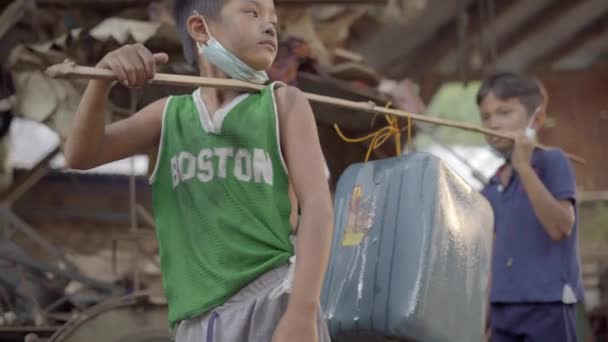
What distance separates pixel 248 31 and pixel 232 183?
1.16ft

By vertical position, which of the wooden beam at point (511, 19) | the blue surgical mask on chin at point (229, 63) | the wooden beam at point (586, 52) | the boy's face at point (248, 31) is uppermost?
the wooden beam at point (511, 19)

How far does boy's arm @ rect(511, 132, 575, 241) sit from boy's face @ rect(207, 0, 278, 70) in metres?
1.55

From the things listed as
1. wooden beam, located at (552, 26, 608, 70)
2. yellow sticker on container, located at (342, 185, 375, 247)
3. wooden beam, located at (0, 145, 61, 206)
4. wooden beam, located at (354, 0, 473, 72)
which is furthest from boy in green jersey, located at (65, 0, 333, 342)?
wooden beam, located at (552, 26, 608, 70)

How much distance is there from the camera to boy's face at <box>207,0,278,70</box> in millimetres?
2162

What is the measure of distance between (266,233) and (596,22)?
831 centimetres

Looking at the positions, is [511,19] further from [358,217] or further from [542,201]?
[358,217]

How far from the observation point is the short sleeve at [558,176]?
11.7ft

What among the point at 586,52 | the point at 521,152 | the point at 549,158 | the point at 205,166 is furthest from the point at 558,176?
the point at 586,52

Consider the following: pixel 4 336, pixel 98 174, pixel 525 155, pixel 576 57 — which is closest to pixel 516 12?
pixel 576 57

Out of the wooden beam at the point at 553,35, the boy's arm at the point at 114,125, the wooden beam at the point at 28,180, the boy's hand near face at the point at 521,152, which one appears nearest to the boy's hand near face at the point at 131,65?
the boy's arm at the point at 114,125

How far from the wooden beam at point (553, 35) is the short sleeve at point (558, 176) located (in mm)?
5542

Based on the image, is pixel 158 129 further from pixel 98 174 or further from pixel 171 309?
pixel 98 174

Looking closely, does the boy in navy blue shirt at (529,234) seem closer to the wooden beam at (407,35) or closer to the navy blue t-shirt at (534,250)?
the navy blue t-shirt at (534,250)

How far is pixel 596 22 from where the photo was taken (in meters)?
9.64
